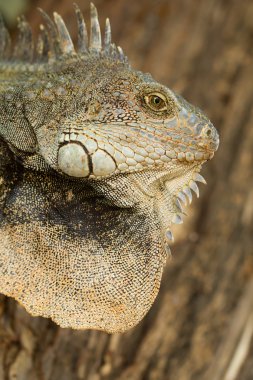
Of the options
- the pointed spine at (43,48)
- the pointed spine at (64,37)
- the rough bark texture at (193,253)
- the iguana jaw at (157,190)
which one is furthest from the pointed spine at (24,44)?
the rough bark texture at (193,253)

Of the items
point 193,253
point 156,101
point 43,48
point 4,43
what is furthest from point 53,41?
point 193,253

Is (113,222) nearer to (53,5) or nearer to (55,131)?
(55,131)

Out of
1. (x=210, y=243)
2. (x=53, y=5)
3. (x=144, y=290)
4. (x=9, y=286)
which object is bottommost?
(x=9, y=286)

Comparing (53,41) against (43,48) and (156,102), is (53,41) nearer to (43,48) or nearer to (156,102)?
(43,48)

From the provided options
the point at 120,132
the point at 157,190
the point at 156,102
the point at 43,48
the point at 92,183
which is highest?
the point at 43,48

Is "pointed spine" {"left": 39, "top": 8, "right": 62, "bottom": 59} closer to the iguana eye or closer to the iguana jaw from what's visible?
the iguana eye

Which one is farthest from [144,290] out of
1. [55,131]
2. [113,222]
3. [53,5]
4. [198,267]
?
[53,5]

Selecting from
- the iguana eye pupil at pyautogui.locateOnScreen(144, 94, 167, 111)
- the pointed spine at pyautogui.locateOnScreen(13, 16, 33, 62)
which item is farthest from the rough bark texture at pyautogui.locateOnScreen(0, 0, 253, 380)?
the iguana eye pupil at pyautogui.locateOnScreen(144, 94, 167, 111)

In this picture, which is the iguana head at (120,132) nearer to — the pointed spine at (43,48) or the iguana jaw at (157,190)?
the iguana jaw at (157,190)
